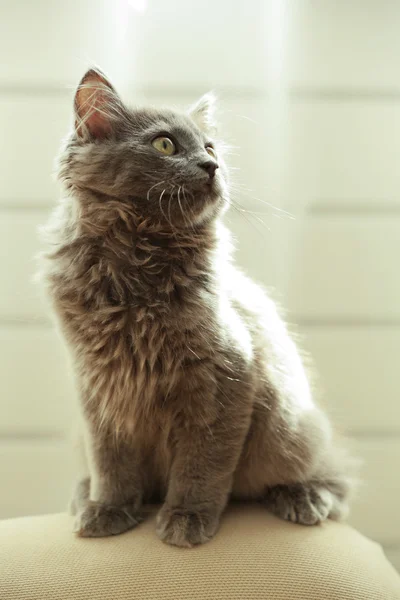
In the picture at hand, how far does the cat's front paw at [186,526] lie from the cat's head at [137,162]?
512mm

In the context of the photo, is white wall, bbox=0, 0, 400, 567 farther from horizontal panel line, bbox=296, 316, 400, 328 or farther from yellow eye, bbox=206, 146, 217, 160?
yellow eye, bbox=206, 146, 217, 160

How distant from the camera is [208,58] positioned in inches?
61.4

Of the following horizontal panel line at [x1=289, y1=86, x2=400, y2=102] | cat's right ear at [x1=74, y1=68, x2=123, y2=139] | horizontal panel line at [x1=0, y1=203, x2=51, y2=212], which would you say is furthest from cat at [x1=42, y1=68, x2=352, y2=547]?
horizontal panel line at [x1=289, y1=86, x2=400, y2=102]

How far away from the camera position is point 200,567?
907mm

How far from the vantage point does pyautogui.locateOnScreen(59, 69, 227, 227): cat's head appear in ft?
3.09

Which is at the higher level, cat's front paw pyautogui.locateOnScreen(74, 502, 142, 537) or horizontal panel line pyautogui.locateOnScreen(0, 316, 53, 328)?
horizontal panel line pyautogui.locateOnScreen(0, 316, 53, 328)

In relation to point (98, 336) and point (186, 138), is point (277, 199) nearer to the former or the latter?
point (186, 138)

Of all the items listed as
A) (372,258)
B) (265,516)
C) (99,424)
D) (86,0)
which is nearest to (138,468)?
(99,424)

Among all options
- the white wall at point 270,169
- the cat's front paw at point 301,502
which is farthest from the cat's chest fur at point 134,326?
the white wall at point 270,169

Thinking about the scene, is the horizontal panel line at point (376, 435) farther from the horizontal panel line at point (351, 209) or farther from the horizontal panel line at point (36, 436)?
the horizontal panel line at point (36, 436)

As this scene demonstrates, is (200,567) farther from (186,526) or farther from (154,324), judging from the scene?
(154,324)

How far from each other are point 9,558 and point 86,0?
138 cm

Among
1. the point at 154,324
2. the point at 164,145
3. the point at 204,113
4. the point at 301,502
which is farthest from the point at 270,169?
the point at 301,502

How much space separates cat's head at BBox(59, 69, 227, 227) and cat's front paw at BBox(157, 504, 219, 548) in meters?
0.51
